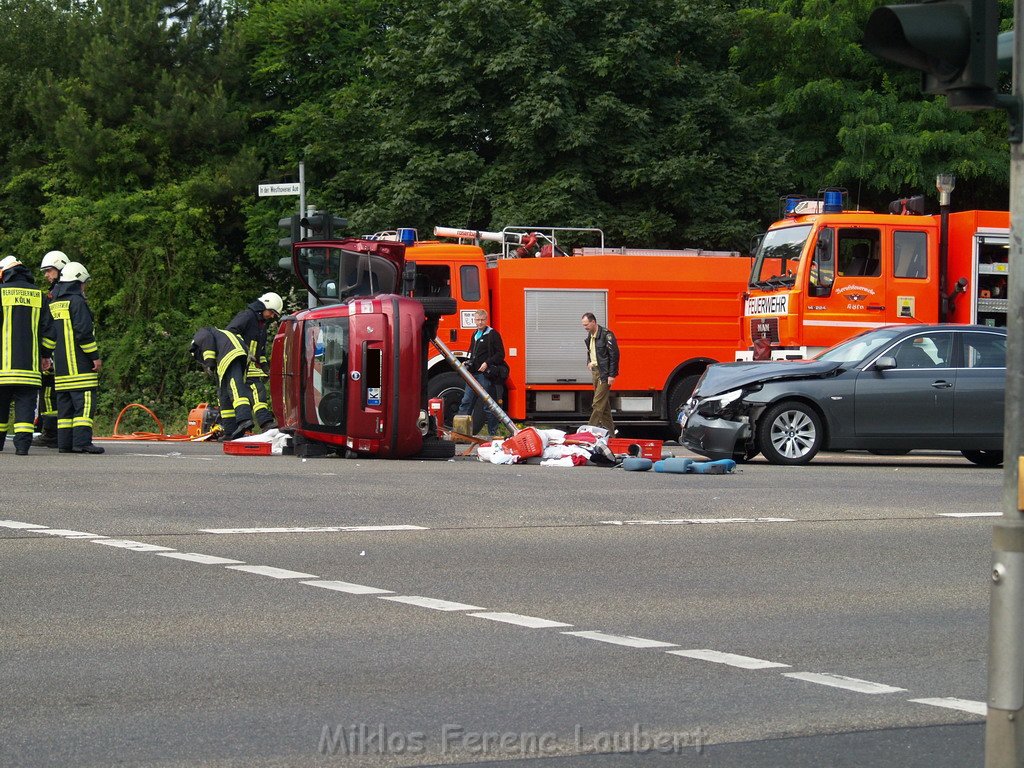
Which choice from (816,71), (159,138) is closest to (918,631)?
(816,71)

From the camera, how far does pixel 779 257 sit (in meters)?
20.8

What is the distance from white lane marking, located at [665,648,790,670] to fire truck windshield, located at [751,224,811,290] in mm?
14014

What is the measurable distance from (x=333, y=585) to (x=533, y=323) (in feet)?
49.8

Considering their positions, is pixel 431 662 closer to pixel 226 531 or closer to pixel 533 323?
pixel 226 531

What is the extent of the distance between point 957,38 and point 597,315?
62.3ft

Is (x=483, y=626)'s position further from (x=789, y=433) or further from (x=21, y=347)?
(x=789, y=433)

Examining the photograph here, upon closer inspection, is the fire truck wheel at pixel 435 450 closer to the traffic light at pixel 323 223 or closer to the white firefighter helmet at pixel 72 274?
the white firefighter helmet at pixel 72 274

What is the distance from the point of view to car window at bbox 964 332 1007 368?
55.4ft

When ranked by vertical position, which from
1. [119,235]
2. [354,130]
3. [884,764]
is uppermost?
[354,130]

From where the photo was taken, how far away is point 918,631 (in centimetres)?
727

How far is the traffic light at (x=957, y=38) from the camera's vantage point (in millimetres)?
4309

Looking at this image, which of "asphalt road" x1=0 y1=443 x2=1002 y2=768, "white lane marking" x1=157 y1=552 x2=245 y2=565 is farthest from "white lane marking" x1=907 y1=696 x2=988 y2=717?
"white lane marking" x1=157 y1=552 x2=245 y2=565

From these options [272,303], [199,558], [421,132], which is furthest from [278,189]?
[199,558]

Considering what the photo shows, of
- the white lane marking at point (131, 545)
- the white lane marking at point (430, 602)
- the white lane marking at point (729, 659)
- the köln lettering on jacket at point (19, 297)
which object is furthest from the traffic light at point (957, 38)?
the köln lettering on jacket at point (19, 297)
